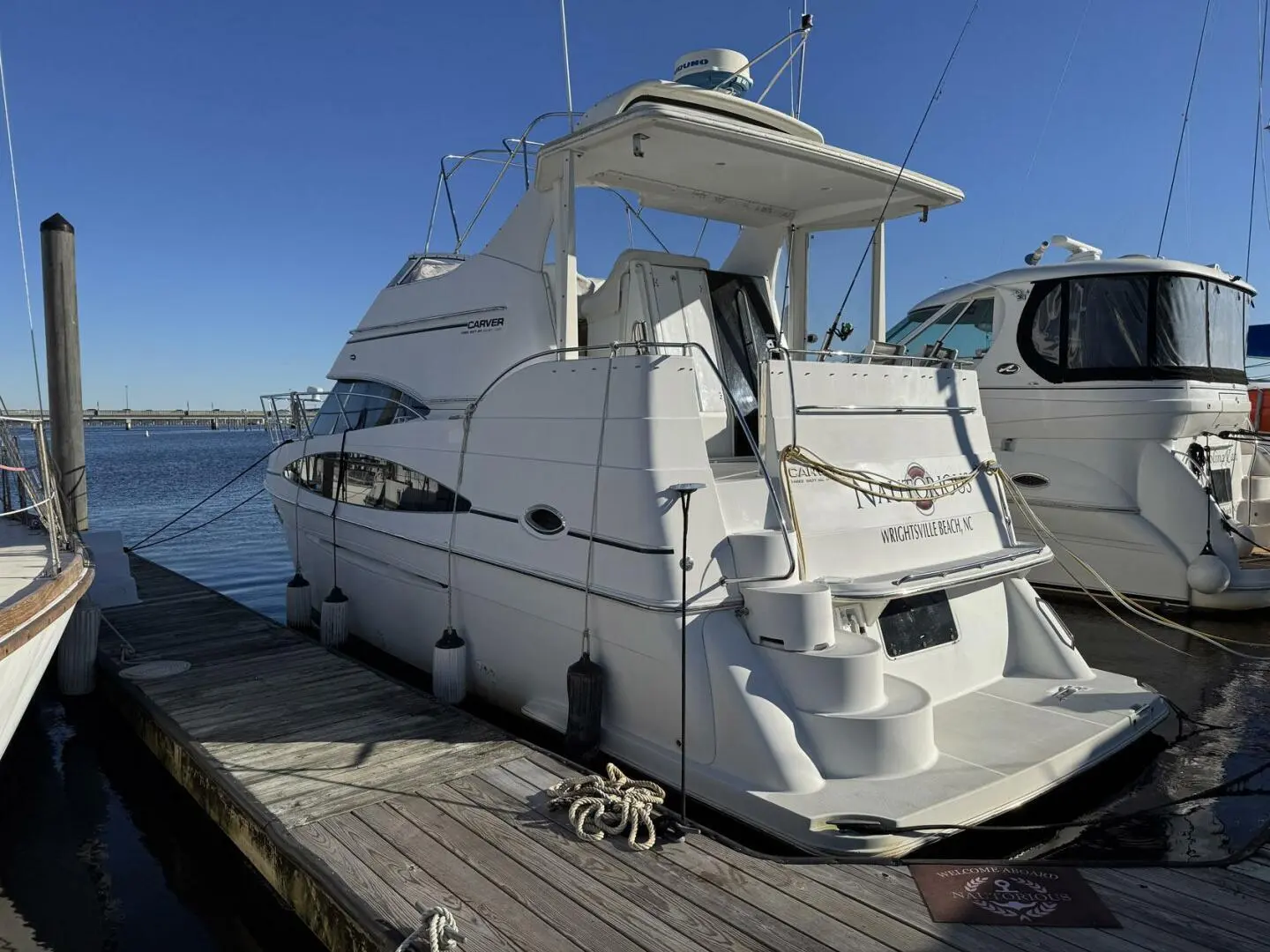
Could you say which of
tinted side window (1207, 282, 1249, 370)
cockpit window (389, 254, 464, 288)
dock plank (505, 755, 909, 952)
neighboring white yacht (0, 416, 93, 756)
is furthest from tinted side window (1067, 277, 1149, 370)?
neighboring white yacht (0, 416, 93, 756)

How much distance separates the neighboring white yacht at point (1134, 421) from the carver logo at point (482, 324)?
220 inches

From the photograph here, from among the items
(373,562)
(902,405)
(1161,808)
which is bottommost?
(1161,808)

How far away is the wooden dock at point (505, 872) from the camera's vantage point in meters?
2.92

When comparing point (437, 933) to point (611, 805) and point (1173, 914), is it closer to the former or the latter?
point (611, 805)

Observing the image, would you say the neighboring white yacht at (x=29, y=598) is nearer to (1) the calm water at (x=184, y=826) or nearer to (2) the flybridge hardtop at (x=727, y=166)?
(1) the calm water at (x=184, y=826)

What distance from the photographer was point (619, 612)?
4.46 m

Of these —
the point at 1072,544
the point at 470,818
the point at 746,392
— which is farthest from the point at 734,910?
the point at 1072,544

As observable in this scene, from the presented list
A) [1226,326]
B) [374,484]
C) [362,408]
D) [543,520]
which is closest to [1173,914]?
[543,520]

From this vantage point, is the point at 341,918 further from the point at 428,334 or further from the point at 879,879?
the point at 428,334

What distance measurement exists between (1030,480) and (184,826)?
9.42m

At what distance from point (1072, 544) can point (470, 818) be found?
856 cm

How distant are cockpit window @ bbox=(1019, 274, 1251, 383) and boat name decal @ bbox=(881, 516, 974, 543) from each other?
5.40 meters

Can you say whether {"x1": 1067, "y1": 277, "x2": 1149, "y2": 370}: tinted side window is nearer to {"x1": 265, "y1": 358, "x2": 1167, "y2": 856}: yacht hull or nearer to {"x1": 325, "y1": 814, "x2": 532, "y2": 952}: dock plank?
{"x1": 265, "y1": 358, "x2": 1167, "y2": 856}: yacht hull

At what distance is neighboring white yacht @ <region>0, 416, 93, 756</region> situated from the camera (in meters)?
3.92
